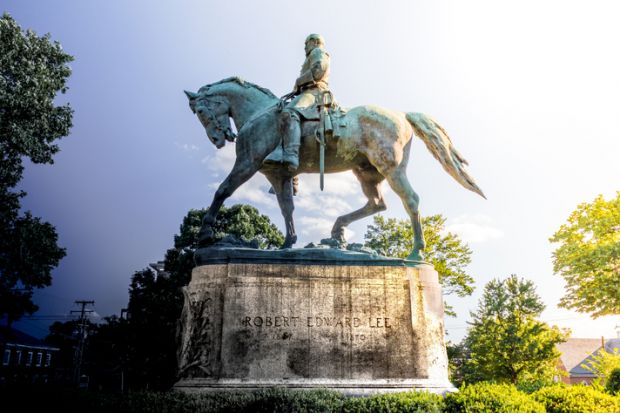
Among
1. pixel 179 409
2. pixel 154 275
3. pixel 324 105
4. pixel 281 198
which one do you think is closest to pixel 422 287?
pixel 281 198

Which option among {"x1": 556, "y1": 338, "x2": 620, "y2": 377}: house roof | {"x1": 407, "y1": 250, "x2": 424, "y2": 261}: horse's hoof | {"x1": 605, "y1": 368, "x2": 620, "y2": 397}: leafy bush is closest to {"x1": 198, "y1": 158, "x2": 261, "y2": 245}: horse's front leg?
{"x1": 407, "y1": 250, "x2": 424, "y2": 261}: horse's hoof

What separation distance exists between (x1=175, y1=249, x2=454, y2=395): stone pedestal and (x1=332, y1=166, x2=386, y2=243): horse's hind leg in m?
1.74

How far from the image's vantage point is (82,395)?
745 centimetres

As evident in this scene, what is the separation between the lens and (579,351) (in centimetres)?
6856

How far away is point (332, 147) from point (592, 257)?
23990 millimetres

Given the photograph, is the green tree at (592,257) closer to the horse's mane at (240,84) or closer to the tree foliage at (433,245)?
the tree foliage at (433,245)

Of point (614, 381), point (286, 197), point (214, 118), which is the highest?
point (214, 118)

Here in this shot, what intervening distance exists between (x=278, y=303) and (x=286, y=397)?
5.86ft

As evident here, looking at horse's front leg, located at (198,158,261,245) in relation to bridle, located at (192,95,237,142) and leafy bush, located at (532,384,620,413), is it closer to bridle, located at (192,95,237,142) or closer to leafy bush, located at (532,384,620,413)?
bridle, located at (192,95,237,142)

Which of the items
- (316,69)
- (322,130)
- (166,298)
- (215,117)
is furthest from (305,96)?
(166,298)

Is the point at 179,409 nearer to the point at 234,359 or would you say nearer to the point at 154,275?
the point at 234,359

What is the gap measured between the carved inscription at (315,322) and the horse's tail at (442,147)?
346 centimetres

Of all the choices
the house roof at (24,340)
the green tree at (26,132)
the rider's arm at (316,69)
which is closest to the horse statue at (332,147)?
the rider's arm at (316,69)

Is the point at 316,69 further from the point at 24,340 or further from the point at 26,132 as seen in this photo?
the point at 24,340
